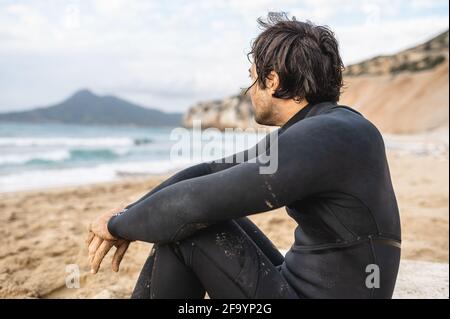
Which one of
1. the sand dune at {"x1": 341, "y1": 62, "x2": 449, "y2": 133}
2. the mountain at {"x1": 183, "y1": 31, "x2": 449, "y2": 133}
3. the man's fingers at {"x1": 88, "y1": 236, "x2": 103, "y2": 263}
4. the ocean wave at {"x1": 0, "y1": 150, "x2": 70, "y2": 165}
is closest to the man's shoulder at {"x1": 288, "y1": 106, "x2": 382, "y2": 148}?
the man's fingers at {"x1": 88, "y1": 236, "x2": 103, "y2": 263}

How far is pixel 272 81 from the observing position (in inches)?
62.9

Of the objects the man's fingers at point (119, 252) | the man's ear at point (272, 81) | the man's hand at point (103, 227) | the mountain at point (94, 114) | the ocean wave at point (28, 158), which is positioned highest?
the man's ear at point (272, 81)

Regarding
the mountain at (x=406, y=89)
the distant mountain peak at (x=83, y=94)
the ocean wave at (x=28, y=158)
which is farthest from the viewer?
the distant mountain peak at (x=83, y=94)

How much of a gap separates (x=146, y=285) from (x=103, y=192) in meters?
7.60

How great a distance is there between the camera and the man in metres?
1.31

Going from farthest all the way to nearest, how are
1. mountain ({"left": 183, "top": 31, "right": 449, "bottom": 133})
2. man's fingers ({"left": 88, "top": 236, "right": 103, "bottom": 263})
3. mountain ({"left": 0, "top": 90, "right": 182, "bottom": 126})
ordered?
1. mountain ({"left": 0, "top": 90, "right": 182, "bottom": 126})
2. mountain ({"left": 183, "top": 31, "right": 449, "bottom": 133})
3. man's fingers ({"left": 88, "top": 236, "right": 103, "bottom": 263})

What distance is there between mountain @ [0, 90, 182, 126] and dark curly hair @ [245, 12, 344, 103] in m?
73.9

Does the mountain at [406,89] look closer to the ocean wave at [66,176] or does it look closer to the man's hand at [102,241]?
the ocean wave at [66,176]

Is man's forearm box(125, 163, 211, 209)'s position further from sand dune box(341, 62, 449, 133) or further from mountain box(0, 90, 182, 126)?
mountain box(0, 90, 182, 126)

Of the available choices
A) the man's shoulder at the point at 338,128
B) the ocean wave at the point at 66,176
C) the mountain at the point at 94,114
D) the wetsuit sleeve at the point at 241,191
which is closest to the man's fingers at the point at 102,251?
the wetsuit sleeve at the point at 241,191

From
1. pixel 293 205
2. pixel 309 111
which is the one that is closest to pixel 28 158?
pixel 309 111

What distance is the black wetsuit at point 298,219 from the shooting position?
1.30 metres

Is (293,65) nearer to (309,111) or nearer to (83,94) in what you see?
(309,111)

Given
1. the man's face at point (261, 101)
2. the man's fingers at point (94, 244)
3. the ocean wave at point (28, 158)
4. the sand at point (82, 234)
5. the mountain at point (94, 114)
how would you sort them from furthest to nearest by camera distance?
the mountain at point (94, 114)
the ocean wave at point (28, 158)
the sand at point (82, 234)
the man's fingers at point (94, 244)
the man's face at point (261, 101)
